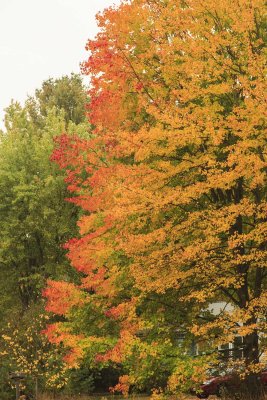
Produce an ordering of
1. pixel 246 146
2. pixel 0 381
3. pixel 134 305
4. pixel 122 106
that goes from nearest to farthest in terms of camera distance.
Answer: pixel 246 146 → pixel 134 305 → pixel 122 106 → pixel 0 381

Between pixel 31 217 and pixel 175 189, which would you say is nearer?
pixel 175 189

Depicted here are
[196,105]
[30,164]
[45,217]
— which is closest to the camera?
[196,105]

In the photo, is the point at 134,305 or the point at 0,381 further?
the point at 0,381

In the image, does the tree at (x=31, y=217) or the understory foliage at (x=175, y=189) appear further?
the tree at (x=31, y=217)

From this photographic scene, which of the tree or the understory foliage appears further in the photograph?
the tree

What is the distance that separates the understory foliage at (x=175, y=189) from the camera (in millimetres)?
14969

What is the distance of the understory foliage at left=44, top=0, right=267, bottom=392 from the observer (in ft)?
49.1

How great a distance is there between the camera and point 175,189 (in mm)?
15406

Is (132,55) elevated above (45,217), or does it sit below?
above

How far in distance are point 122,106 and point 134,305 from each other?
5629 millimetres

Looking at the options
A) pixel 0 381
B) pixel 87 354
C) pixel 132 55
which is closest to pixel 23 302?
pixel 0 381

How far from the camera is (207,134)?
1521cm

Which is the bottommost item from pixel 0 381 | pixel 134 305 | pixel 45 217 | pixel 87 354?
pixel 0 381

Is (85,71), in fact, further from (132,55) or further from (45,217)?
(45,217)
